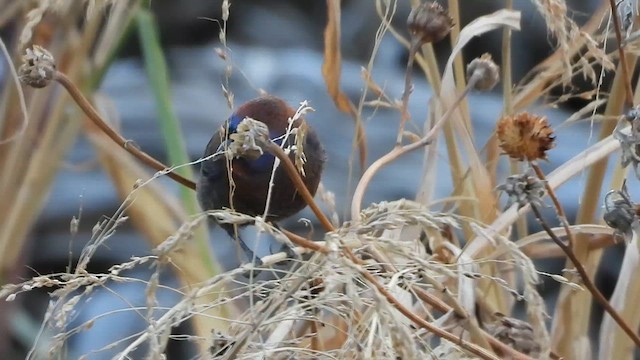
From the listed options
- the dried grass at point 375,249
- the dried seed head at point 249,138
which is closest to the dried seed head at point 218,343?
the dried grass at point 375,249

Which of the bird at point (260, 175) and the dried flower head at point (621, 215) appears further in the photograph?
the bird at point (260, 175)

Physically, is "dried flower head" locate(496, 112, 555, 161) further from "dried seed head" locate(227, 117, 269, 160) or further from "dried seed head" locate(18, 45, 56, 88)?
"dried seed head" locate(18, 45, 56, 88)

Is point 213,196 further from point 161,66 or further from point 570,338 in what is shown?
point 570,338

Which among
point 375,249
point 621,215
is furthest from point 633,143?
point 375,249

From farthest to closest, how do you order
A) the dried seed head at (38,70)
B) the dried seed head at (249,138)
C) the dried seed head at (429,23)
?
the dried seed head at (429,23)
the dried seed head at (38,70)
the dried seed head at (249,138)

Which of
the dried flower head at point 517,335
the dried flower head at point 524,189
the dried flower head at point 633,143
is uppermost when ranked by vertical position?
the dried flower head at point 633,143

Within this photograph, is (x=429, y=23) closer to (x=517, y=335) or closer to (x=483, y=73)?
(x=483, y=73)

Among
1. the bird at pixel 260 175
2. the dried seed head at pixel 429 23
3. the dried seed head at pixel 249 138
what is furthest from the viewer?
the bird at pixel 260 175

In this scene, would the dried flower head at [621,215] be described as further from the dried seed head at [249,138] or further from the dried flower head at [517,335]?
the dried seed head at [249,138]
